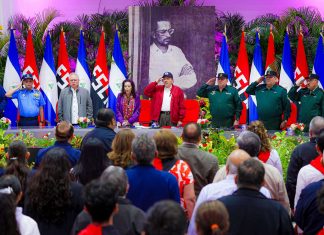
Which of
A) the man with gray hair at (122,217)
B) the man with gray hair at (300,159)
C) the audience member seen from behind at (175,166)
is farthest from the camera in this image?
the man with gray hair at (300,159)

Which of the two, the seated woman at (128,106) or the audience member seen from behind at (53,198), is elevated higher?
the seated woman at (128,106)

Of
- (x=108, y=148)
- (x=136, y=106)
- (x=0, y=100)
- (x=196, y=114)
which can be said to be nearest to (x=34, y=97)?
(x=0, y=100)

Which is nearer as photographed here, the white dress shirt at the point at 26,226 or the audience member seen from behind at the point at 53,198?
the white dress shirt at the point at 26,226

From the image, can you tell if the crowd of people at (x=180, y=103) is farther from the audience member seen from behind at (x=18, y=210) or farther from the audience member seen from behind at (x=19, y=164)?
the audience member seen from behind at (x=18, y=210)

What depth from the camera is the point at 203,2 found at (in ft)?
56.2

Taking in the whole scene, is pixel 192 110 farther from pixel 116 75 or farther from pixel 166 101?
pixel 116 75

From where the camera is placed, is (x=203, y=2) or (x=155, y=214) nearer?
(x=155, y=214)

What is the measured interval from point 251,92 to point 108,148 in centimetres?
544

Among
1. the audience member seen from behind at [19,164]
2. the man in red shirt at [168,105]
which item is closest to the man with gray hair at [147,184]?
the audience member seen from behind at [19,164]

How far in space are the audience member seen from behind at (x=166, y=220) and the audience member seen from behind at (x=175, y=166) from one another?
185 cm

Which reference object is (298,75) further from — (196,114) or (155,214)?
(155,214)

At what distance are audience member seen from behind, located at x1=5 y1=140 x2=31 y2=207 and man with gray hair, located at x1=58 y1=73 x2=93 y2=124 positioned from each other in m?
5.73

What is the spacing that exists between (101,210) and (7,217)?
0.50 m

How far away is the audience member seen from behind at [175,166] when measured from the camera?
16.8 ft
